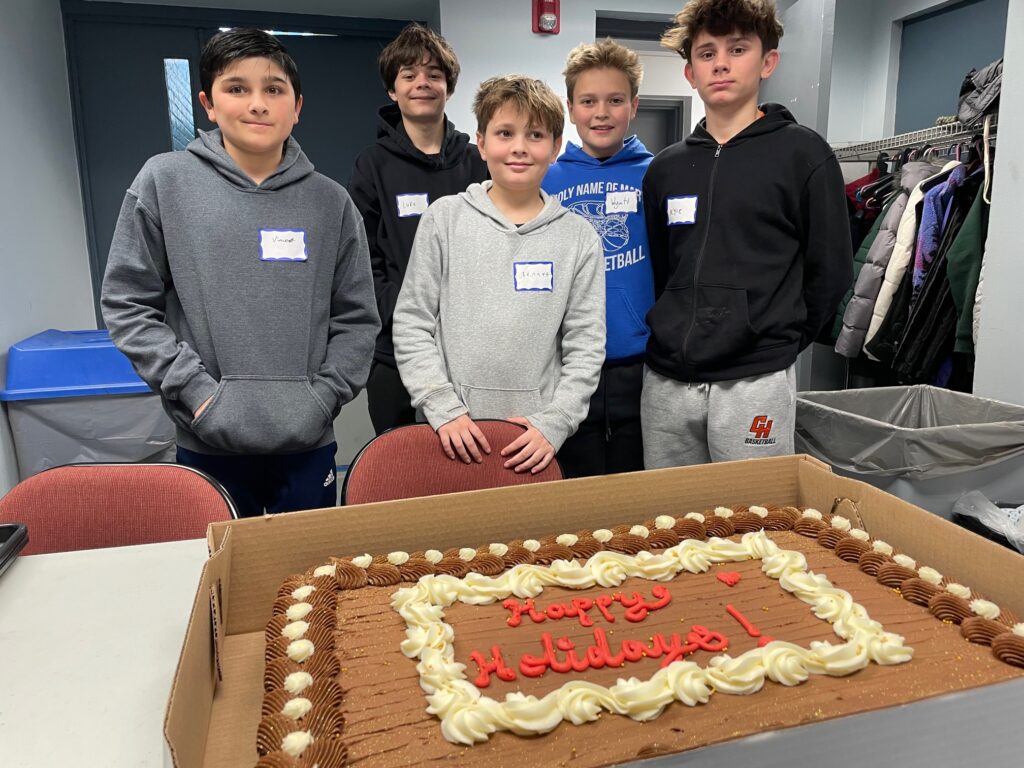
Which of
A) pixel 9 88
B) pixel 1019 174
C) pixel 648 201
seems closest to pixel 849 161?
pixel 1019 174

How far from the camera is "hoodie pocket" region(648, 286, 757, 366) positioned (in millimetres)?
1740

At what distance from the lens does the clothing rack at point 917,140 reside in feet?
10.9

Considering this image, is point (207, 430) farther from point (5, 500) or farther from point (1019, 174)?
point (1019, 174)

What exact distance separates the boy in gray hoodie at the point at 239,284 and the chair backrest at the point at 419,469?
20 cm

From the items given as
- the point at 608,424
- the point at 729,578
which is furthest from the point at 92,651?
the point at 608,424

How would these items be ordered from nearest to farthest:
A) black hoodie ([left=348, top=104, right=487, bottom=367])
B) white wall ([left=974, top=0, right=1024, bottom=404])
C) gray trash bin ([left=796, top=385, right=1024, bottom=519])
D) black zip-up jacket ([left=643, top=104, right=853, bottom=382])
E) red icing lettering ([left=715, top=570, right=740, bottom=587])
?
red icing lettering ([left=715, top=570, right=740, bottom=587]) → black zip-up jacket ([left=643, top=104, right=853, bottom=382]) → black hoodie ([left=348, top=104, right=487, bottom=367]) → gray trash bin ([left=796, top=385, right=1024, bottom=519]) → white wall ([left=974, top=0, right=1024, bottom=404])

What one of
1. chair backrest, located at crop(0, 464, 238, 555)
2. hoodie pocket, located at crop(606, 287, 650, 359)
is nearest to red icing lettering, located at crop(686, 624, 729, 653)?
chair backrest, located at crop(0, 464, 238, 555)

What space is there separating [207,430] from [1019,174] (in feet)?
9.18

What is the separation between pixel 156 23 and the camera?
3893 millimetres

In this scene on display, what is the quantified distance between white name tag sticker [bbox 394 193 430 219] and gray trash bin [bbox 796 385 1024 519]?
149 cm

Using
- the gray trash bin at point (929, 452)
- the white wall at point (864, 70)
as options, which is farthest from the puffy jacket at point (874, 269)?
the white wall at point (864, 70)

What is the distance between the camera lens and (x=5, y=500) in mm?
1254

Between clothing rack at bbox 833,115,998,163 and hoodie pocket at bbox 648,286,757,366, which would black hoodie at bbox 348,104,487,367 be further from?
clothing rack at bbox 833,115,998,163

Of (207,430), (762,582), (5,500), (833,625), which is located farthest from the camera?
(207,430)
